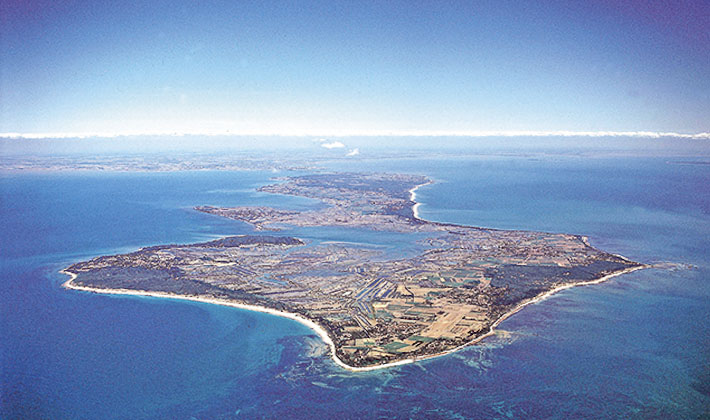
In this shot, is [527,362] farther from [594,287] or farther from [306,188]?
[306,188]

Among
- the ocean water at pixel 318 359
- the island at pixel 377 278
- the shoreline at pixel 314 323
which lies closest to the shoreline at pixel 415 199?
the island at pixel 377 278

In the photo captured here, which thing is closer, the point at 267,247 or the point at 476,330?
the point at 476,330

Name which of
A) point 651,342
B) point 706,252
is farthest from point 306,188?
point 651,342

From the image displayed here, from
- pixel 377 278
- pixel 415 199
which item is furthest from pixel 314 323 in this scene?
pixel 415 199

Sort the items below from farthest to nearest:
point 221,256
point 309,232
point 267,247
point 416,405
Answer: point 309,232 → point 267,247 → point 221,256 → point 416,405

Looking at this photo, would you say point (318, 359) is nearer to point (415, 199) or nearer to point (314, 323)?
point (314, 323)

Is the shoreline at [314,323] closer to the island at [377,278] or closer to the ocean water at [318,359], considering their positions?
the island at [377,278]

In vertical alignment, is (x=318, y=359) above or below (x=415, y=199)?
below

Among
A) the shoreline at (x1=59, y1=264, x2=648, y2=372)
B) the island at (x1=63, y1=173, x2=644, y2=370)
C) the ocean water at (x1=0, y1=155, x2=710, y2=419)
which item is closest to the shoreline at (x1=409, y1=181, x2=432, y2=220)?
the island at (x1=63, y1=173, x2=644, y2=370)

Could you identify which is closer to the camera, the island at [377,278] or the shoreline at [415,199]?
the island at [377,278]
